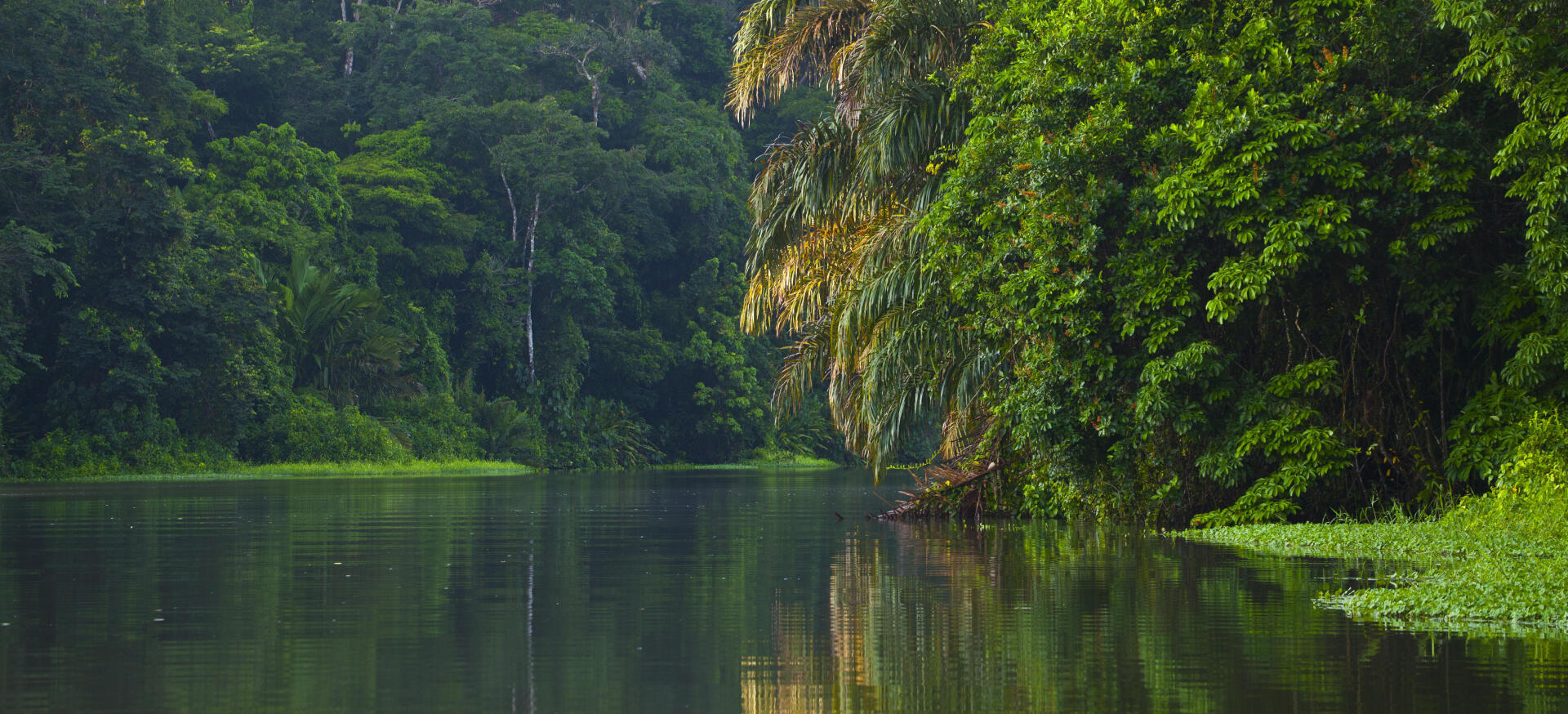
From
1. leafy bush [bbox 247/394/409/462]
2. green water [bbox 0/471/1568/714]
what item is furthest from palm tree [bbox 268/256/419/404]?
green water [bbox 0/471/1568/714]

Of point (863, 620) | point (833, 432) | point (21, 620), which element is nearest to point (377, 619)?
point (21, 620)

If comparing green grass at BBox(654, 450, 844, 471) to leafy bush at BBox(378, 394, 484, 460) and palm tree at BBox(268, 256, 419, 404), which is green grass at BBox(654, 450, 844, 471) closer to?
leafy bush at BBox(378, 394, 484, 460)

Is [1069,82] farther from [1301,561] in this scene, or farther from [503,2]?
[503,2]

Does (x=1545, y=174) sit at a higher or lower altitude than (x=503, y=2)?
lower

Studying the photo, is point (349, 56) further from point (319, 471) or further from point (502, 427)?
point (319, 471)

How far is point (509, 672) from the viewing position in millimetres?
7801

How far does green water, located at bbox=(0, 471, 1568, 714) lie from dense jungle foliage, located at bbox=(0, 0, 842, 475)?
2966 centimetres

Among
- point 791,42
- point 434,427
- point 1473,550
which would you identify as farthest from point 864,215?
point 434,427

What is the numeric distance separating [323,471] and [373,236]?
1195cm

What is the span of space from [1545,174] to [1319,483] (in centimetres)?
380

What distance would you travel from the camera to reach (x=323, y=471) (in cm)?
4856

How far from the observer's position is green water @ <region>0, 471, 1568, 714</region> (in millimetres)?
7133

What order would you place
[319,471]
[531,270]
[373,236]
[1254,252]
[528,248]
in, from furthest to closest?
[528,248] < [531,270] < [373,236] < [319,471] < [1254,252]

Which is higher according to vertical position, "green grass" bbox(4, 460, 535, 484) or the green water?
"green grass" bbox(4, 460, 535, 484)
